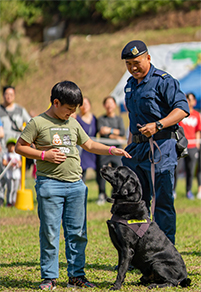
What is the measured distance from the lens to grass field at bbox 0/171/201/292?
403 centimetres

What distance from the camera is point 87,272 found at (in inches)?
173

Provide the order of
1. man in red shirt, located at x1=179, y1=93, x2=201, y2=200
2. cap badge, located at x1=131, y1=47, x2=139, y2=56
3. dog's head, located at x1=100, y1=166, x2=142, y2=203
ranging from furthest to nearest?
man in red shirt, located at x1=179, y1=93, x2=201, y2=200 < cap badge, located at x1=131, y1=47, x2=139, y2=56 < dog's head, located at x1=100, y1=166, x2=142, y2=203

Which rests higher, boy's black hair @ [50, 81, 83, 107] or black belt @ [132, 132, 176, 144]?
boy's black hair @ [50, 81, 83, 107]

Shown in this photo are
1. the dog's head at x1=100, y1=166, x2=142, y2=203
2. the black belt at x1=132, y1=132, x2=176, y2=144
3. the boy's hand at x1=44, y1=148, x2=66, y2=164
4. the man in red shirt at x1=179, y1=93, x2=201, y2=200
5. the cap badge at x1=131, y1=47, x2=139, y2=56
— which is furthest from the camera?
the man in red shirt at x1=179, y1=93, x2=201, y2=200

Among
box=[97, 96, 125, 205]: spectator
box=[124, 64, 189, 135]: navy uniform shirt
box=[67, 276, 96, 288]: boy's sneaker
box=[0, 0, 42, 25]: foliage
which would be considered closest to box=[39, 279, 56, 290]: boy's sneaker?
box=[67, 276, 96, 288]: boy's sneaker

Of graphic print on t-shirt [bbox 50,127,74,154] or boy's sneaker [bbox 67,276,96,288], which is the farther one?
boy's sneaker [bbox 67,276,96,288]

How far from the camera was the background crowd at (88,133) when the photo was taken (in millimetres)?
8172

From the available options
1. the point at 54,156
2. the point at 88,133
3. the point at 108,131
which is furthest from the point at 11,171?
the point at 54,156

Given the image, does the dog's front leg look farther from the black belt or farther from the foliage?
the foliage

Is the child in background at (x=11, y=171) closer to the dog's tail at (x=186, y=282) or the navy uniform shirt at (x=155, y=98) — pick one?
the navy uniform shirt at (x=155, y=98)

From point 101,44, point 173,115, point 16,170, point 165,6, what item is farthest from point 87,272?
point 165,6

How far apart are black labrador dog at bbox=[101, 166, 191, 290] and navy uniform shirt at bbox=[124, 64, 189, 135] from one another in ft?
2.68

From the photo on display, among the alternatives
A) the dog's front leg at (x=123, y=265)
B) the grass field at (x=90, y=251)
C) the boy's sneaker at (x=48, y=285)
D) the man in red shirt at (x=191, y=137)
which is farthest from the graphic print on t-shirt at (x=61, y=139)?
the man in red shirt at (x=191, y=137)

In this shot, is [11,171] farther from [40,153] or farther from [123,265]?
[123,265]
